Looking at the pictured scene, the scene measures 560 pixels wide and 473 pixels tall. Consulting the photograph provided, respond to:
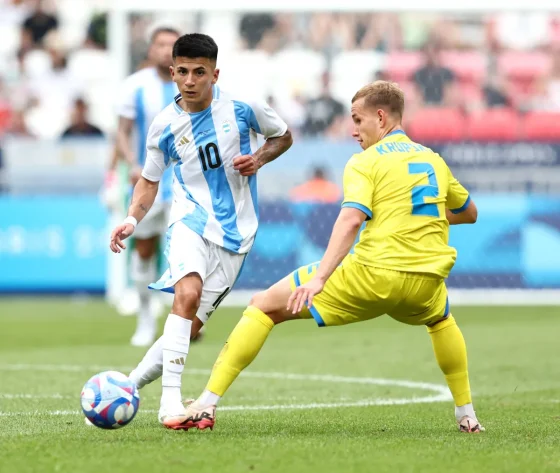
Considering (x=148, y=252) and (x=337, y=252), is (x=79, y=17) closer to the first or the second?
(x=148, y=252)

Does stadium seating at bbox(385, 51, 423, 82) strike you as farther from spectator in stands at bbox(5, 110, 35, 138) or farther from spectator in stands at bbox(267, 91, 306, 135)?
spectator in stands at bbox(5, 110, 35, 138)

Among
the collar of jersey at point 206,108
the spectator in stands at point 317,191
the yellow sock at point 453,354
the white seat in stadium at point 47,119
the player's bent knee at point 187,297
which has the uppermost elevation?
the collar of jersey at point 206,108

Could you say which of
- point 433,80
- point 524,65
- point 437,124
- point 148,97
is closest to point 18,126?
point 433,80

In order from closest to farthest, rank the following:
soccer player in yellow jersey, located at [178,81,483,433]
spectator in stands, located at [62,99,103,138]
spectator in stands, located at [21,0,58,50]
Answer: soccer player in yellow jersey, located at [178,81,483,433]
spectator in stands, located at [62,99,103,138]
spectator in stands, located at [21,0,58,50]

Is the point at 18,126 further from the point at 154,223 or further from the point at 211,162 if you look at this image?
the point at 211,162

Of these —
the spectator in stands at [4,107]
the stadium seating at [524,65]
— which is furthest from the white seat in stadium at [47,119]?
the stadium seating at [524,65]

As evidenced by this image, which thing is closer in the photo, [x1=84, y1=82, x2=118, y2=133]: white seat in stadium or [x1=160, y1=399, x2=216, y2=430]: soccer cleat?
[x1=160, y1=399, x2=216, y2=430]: soccer cleat

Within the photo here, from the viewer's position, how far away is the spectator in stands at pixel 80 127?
63.9 feet

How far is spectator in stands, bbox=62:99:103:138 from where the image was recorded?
19469 mm

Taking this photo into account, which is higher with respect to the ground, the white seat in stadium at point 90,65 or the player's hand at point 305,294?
the player's hand at point 305,294

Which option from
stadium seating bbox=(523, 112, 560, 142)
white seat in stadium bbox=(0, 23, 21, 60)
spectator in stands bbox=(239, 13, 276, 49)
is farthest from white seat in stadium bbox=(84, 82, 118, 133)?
stadium seating bbox=(523, 112, 560, 142)

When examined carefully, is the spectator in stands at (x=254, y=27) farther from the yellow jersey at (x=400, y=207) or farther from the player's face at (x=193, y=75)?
the yellow jersey at (x=400, y=207)

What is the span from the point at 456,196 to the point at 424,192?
30 centimetres

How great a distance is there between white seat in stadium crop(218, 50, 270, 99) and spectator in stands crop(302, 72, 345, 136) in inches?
29.8
